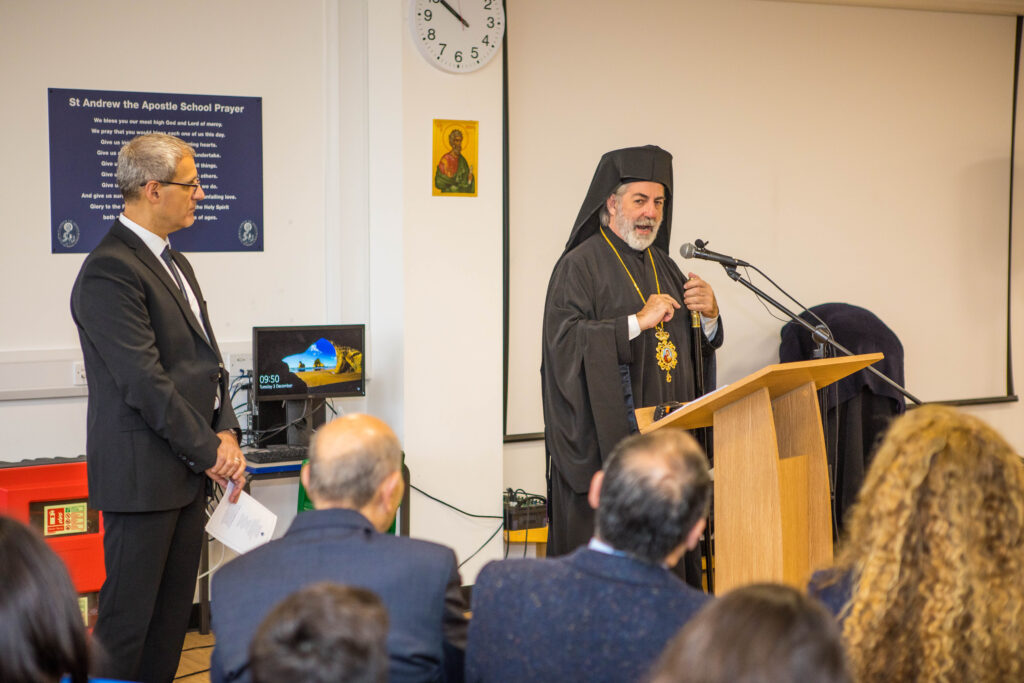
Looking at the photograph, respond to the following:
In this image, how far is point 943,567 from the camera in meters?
1.67

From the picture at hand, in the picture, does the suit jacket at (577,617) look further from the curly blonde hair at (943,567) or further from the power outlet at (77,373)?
the power outlet at (77,373)

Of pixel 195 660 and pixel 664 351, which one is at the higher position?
pixel 664 351

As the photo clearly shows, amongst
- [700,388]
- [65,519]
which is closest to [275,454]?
[65,519]

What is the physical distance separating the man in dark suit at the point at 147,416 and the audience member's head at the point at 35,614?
4.88 ft

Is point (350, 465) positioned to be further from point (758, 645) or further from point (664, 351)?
point (664, 351)

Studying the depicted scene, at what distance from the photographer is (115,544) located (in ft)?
9.84

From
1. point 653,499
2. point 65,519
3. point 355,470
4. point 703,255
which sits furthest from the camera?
point 65,519

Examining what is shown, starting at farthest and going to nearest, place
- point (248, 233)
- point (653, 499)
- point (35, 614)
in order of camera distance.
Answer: point (248, 233) → point (653, 499) → point (35, 614)

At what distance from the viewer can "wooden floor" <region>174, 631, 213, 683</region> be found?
3967mm

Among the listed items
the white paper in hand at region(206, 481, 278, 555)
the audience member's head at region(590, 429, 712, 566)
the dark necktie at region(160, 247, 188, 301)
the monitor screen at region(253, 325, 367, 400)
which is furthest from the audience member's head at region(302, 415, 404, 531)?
the monitor screen at region(253, 325, 367, 400)

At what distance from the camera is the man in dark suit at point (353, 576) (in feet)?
5.92

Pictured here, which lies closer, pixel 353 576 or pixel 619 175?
pixel 353 576

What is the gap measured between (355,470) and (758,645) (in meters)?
1.01

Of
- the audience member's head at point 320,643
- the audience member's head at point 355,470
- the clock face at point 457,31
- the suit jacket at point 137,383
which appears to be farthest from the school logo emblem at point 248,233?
the audience member's head at point 320,643
